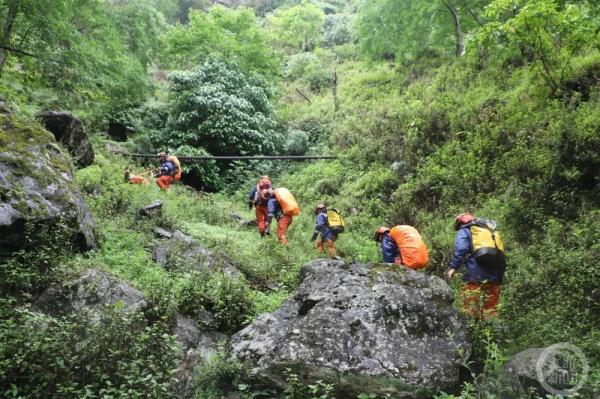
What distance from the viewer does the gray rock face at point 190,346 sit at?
4875 millimetres

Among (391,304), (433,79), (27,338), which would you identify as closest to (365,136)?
(433,79)

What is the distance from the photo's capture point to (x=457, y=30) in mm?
16922

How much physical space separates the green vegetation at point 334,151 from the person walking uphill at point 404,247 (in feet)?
4.76

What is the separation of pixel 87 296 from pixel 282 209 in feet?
18.4

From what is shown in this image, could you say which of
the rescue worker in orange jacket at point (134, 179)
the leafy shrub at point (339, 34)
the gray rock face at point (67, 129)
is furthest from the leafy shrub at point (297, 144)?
the leafy shrub at point (339, 34)

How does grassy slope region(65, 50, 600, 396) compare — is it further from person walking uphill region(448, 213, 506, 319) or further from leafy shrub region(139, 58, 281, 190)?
leafy shrub region(139, 58, 281, 190)

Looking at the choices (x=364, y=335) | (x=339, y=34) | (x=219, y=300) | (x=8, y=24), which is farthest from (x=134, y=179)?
(x=339, y=34)

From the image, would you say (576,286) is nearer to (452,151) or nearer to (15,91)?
(452,151)

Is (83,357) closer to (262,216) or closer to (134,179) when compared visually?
(262,216)

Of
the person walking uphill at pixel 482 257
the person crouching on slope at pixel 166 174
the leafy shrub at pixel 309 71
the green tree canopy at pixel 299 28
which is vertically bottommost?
the person walking uphill at pixel 482 257

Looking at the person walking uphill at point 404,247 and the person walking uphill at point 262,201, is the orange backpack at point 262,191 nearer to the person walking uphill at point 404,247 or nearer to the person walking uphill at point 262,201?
the person walking uphill at point 262,201

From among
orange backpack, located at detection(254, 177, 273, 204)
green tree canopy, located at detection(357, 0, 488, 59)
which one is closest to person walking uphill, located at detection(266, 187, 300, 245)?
orange backpack, located at detection(254, 177, 273, 204)

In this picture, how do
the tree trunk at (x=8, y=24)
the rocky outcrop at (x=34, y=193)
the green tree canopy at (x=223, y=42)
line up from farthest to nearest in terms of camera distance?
the green tree canopy at (x=223, y=42) < the tree trunk at (x=8, y=24) < the rocky outcrop at (x=34, y=193)

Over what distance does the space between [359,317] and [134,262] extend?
12.1 ft
